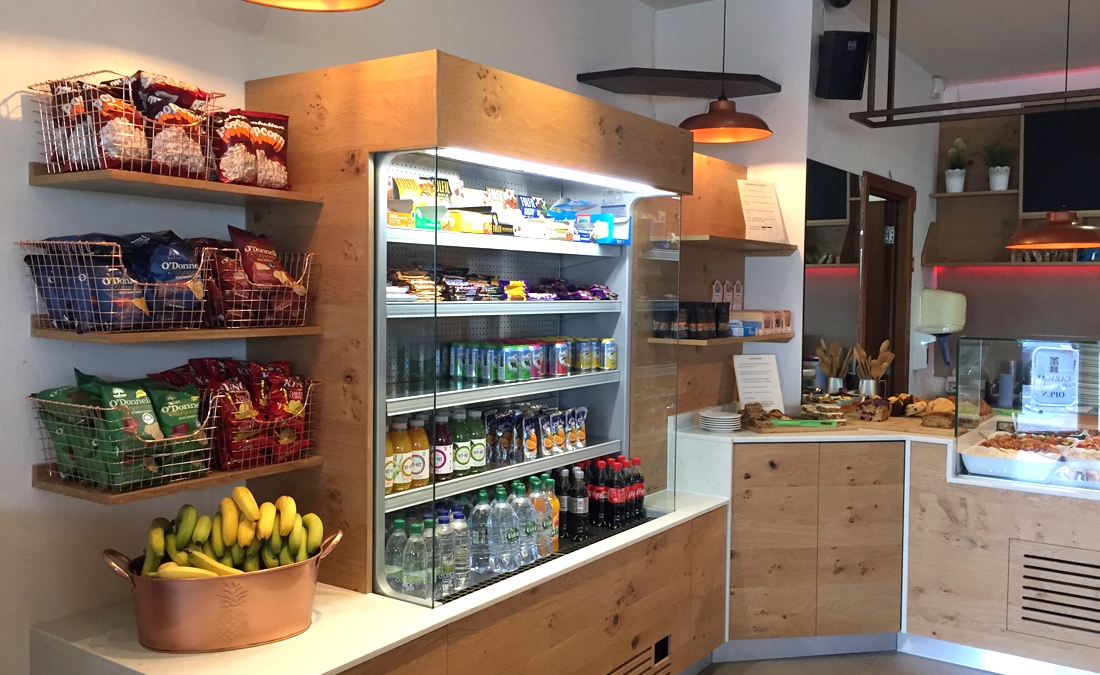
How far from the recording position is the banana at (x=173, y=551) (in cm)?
221

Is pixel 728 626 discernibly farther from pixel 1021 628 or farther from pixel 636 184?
pixel 636 184

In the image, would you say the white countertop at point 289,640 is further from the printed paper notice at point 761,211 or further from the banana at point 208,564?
the printed paper notice at point 761,211

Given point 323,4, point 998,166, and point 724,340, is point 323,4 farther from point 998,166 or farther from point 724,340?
point 998,166

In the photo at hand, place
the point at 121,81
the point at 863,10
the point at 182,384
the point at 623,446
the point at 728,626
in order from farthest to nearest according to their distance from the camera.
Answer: the point at 863,10
the point at 728,626
the point at 623,446
the point at 182,384
the point at 121,81

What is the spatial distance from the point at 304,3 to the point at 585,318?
6.03 feet

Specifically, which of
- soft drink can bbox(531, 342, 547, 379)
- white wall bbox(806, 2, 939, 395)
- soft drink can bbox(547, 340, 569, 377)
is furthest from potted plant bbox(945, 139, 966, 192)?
soft drink can bbox(531, 342, 547, 379)

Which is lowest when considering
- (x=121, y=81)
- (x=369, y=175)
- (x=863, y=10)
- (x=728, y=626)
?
(x=728, y=626)

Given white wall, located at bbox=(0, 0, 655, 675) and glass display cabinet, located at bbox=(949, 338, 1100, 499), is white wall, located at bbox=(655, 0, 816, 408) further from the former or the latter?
Result: white wall, located at bbox=(0, 0, 655, 675)

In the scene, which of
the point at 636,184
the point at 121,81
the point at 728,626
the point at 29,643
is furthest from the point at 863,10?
the point at 29,643

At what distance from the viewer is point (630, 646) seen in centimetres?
333

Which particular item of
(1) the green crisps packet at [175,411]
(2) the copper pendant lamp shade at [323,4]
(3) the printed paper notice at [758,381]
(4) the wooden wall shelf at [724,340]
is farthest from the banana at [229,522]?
(3) the printed paper notice at [758,381]

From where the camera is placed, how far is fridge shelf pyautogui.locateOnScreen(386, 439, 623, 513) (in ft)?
8.70

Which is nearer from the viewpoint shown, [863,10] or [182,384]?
[182,384]

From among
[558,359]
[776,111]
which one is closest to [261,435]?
[558,359]
